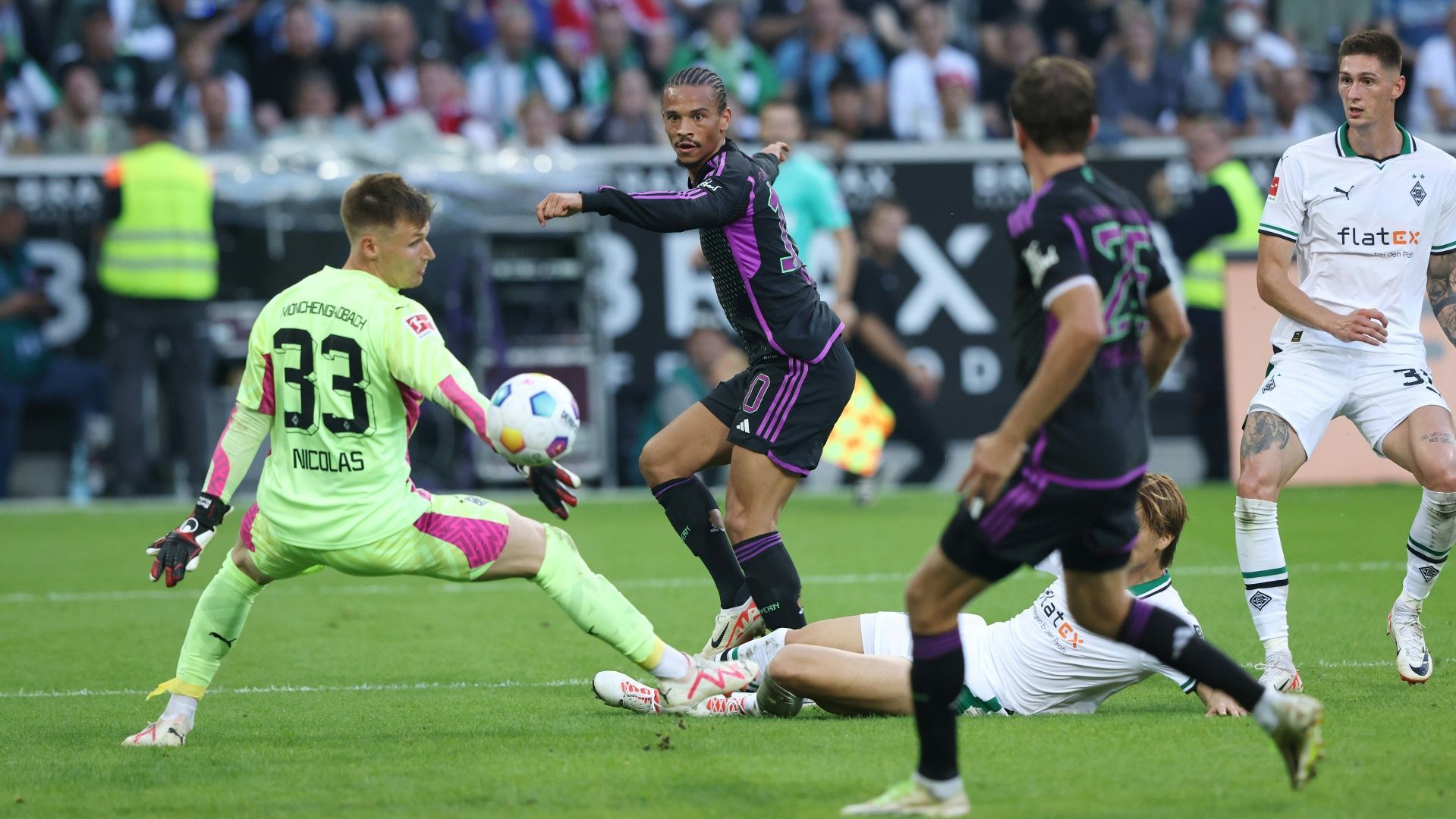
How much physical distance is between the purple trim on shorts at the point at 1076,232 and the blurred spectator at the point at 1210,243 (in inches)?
397

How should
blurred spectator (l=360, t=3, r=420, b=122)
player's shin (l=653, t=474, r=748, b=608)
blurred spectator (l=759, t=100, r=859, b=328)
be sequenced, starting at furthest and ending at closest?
1. blurred spectator (l=360, t=3, r=420, b=122)
2. blurred spectator (l=759, t=100, r=859, b=328)
3. player's shin (l=653, t=474, r=748, b=608)

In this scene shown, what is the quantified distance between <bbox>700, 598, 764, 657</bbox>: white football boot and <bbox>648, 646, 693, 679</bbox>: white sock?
96 centimetres

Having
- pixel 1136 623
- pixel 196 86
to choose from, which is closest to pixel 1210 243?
pixel 196 86

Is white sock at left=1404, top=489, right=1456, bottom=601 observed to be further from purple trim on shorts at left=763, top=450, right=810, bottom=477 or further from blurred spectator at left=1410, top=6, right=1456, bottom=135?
blurred spectator at left=1410, top=6, right=1456, bottom=135

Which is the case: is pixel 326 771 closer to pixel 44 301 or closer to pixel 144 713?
pixel 144 713

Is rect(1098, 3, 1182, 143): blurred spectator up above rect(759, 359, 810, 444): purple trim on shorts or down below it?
above

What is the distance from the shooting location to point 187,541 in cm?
562

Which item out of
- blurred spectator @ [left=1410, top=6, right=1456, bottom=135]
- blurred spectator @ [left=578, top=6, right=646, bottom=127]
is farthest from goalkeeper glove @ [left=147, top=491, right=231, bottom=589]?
blurred spectator @ [left=1410, top=6, right=1456, bottom=135]

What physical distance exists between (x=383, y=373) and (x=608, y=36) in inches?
440

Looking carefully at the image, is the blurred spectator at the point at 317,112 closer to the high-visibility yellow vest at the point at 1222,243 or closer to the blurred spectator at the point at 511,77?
the blurred spectator at the point at 511,77

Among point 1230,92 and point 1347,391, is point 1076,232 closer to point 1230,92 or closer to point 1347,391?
point 1347,391

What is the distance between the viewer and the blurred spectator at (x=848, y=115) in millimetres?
15008

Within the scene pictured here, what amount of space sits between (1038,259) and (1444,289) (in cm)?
322

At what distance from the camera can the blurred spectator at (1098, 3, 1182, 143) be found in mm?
15789
